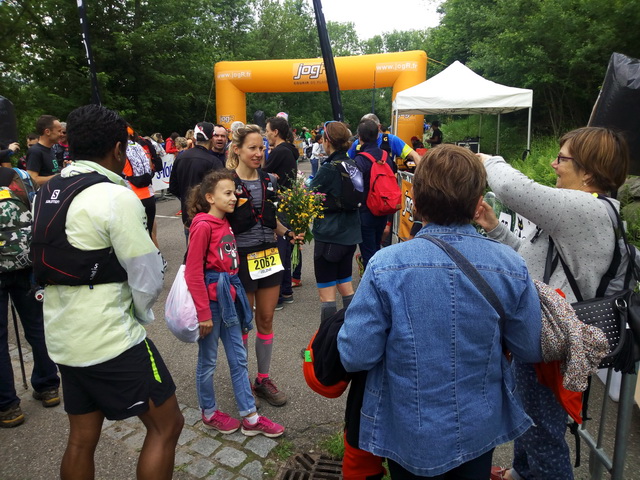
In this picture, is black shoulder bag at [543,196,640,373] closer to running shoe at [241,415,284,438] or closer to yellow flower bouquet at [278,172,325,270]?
running shoe at [241,415,284,438]

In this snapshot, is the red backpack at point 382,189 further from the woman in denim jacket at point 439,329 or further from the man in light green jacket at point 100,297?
the woman in denim jacket at point 439,329

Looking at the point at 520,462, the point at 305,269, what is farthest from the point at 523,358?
the point at 305,269

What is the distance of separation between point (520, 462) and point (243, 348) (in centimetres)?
173

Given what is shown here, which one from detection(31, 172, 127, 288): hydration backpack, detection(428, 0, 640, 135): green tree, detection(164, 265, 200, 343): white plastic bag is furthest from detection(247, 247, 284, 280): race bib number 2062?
detection(428, 0, 640, 135): green tree

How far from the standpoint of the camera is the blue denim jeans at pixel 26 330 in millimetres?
Result: 3240

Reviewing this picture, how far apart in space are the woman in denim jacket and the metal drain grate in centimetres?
125

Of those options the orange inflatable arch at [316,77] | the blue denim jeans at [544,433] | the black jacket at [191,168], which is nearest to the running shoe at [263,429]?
the blue denim jeans at [544,433]

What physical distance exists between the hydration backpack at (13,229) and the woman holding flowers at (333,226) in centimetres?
219

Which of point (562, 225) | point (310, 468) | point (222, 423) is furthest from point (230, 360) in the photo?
point (562, 225)

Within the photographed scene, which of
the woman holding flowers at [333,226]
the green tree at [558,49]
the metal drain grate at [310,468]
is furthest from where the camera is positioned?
the green tree at [558,49]

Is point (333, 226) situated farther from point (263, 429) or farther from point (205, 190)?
point (263, 429)

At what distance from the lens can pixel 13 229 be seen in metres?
3.12

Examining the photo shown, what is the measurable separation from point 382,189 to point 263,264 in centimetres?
209

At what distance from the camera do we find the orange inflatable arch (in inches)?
579
